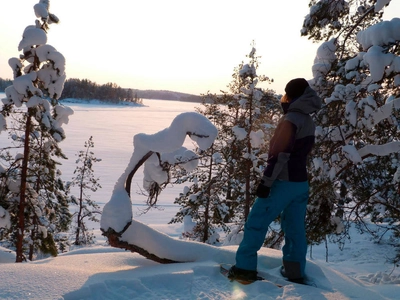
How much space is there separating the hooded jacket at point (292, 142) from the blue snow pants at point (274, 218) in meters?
0.13

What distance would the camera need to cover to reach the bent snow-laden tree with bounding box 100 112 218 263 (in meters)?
3.69

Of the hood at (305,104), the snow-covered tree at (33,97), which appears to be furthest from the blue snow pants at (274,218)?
the snow-covered tree at (33,97)

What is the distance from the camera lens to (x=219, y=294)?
3.06 meters

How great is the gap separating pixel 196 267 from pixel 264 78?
8.86m

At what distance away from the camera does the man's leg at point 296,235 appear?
3.54m

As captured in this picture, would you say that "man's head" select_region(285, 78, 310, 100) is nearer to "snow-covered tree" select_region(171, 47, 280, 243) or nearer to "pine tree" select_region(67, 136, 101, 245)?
"snow-covered tree" select_region(171, 47, 280, 243)

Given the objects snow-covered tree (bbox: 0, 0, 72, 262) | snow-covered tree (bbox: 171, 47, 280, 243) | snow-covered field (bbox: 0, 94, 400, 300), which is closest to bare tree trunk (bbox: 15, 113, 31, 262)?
snow-covered tree (bbox: 0, 0, 72, 262)

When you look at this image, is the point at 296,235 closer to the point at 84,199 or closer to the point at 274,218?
the point at 274,218

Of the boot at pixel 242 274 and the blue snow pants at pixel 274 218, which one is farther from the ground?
the blue snow pants at pixel 274 218

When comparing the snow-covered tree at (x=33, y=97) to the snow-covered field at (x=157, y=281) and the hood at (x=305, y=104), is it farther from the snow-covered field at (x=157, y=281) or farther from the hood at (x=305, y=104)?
the hood at (x=305, y=104)

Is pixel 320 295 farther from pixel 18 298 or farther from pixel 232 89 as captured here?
pixel 232 89

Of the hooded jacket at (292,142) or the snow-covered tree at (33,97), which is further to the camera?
the snow-covered tree at (33,97)

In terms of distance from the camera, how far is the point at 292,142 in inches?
131

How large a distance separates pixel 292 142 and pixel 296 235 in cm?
105
